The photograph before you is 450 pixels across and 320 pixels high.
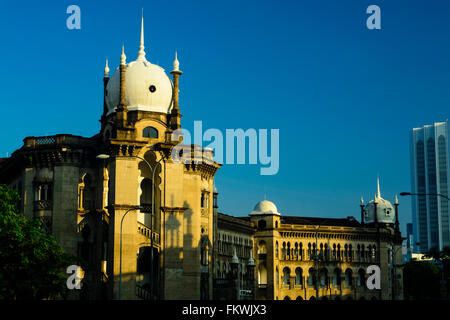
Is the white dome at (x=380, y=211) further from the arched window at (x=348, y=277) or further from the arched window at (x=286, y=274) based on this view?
the arched window at (x=286, y=274)

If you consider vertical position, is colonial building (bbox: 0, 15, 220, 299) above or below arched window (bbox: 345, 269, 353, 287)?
above

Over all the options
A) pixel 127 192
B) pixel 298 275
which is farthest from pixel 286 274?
pixel 127 192

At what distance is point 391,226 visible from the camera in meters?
155

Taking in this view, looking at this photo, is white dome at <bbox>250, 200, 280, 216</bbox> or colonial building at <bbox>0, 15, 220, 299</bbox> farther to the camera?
white dome at <bbox>250, 200, 280, 216</bbox>

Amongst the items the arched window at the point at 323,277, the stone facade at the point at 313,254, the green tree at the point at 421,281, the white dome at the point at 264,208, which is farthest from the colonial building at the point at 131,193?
the green tree at the point at 421,281

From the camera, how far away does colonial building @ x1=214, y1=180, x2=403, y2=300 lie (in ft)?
416

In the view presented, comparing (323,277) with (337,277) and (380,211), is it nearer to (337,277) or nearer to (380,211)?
(337,277)

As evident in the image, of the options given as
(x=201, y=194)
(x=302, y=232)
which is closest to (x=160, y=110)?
(x=201, y=194)

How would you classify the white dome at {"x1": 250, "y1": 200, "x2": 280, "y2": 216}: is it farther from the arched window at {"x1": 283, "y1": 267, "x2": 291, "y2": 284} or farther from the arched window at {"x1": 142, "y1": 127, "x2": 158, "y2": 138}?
the arched window at {"x1": 142, "y1": 127, "x2": 158, "y2": 138}

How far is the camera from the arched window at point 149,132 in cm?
7156

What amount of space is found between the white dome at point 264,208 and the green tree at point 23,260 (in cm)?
8176

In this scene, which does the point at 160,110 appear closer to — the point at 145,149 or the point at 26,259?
the point at 145,149

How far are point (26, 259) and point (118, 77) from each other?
1208 inches

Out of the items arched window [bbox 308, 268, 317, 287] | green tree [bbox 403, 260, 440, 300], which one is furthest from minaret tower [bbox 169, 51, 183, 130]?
green tree [bbox 403, 260, 440, 300]
